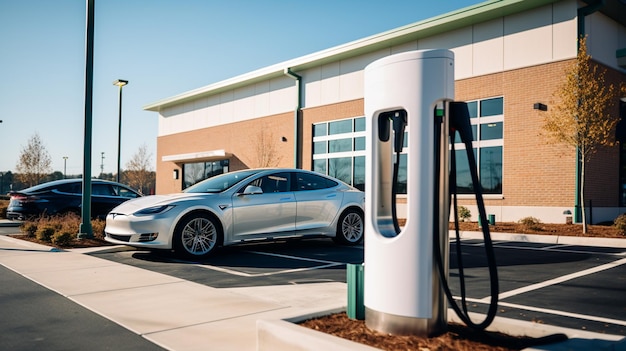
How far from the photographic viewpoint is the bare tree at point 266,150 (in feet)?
86.7

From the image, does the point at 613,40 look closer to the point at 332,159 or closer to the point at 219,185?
the point at 332,159

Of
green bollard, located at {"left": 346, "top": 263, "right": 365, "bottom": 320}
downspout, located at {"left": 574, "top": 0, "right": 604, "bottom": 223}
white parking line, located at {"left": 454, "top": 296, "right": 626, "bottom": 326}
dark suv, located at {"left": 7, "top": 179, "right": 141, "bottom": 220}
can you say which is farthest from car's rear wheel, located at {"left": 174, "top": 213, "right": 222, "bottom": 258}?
downspout, located at {"left": 574, "top": 0, "right": 604, "bottom": 223}

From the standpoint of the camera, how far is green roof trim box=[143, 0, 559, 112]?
1705 cm

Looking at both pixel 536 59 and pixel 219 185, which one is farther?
pixel 536 59

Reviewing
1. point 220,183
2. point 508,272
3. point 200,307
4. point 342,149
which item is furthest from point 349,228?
point 342,149

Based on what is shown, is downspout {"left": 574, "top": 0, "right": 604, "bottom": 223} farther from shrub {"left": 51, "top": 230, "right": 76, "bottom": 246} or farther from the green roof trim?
shrub {"left": 51, "top": 230, "right": 76, "bottom": 246}

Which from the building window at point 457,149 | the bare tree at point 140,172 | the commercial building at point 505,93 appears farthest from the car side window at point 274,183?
the bare tree at point 140,172

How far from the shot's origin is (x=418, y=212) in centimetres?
349

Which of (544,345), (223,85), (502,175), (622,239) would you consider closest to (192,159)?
(223,85)

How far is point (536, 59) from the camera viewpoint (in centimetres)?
1669

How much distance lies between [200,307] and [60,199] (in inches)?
438

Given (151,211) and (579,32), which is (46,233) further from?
(579,32)

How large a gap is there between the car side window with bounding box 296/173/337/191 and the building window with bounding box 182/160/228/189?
2003 cm

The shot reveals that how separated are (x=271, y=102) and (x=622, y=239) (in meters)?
18.7
